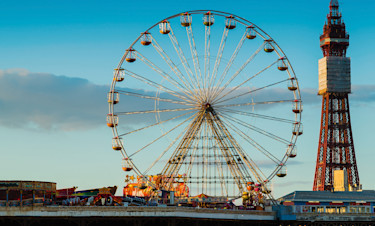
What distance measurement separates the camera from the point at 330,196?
432ft

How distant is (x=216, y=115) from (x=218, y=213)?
13.6 m

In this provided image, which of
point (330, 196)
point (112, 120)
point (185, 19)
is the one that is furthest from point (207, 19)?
point (330, 196)

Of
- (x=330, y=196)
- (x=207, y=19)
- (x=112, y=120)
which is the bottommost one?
(x=330, y=196)

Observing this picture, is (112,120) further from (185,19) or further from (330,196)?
(330,196)

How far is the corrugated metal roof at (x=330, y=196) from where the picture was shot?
129750 millimetres

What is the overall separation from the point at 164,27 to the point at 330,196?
3888cm

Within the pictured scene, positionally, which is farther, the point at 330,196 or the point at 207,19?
the point at 330,196

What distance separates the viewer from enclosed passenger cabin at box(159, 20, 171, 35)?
11675 centimetres

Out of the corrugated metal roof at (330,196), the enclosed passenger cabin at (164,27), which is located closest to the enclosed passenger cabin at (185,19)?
the enclosed passenger cabin at (164,27)

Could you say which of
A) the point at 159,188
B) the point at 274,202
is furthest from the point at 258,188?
the point at 159,188

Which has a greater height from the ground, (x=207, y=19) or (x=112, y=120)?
(x=207, y=19)

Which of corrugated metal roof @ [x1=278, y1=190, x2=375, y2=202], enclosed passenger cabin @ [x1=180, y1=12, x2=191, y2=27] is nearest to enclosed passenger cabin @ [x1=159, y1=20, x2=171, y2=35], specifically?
enclosed passenger cabin @ [x1=180, y1=12, x2=191, y2=27]

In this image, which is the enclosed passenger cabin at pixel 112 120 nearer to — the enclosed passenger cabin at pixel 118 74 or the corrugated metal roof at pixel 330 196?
the enclosed passenger cabin at pixel 118 74

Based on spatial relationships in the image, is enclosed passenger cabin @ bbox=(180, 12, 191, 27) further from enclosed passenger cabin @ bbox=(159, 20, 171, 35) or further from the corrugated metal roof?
the corrugated metal roof
